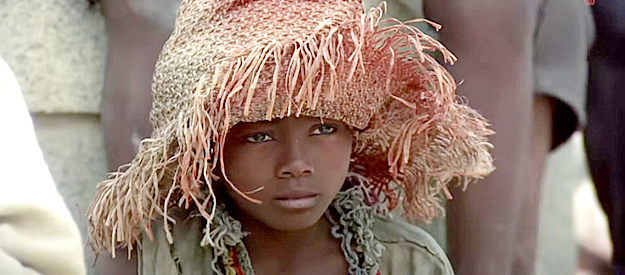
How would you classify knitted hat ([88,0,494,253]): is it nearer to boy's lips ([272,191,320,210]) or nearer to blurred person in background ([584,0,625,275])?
boy's lips ([272,191,320,210])

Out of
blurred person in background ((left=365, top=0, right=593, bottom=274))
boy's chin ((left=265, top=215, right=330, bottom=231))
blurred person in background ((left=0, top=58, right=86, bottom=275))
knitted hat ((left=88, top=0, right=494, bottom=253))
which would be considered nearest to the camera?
blurred person in background ((left=0, top=58, right=86, bottom=275))

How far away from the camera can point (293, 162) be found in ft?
4.35

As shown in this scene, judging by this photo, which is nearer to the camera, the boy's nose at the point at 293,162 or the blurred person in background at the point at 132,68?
the boy's nose at the point at 293,162

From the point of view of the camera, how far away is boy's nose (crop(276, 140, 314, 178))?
1.33 metres

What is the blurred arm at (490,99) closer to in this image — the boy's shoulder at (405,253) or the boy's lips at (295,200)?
the boy's shoulder at (405,253)

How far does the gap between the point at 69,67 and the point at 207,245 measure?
475mm

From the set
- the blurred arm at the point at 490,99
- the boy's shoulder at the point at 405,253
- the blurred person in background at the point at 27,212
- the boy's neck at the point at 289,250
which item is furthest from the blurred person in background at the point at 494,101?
the blurred person in background at the point at 27,212

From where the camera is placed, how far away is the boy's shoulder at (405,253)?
153 cm

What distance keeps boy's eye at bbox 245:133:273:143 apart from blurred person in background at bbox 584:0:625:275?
96 centimetres

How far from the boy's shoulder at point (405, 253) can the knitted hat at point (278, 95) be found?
3.9 inches

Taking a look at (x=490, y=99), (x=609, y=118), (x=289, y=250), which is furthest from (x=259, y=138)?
(x=609, y=118)

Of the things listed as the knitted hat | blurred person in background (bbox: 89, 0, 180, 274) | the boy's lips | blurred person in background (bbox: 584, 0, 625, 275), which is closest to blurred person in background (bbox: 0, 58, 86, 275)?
the knitted hat

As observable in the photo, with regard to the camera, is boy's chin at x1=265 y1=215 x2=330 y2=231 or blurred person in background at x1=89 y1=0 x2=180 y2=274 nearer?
boy's chin at x1=265 y1=215 x2=330 y2=231

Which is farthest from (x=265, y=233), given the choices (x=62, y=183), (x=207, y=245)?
(x=62, y=183)
